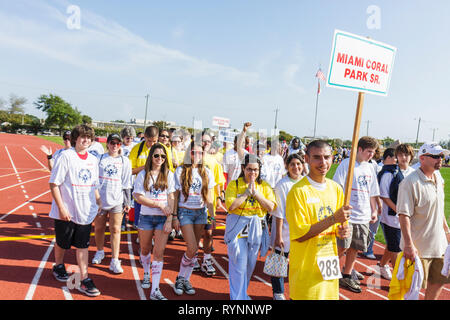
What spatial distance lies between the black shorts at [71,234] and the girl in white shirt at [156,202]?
0.70 m

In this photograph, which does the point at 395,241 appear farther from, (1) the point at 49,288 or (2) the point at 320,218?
(1) the point at 49,288

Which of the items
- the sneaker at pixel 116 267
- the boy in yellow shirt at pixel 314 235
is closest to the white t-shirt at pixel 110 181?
the sneaker at pixel 116 267

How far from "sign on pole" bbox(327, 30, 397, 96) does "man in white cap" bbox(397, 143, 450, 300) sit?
3.49 ft

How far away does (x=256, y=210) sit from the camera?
3.82m

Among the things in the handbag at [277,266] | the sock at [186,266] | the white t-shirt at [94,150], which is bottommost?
the sock at [186,266]

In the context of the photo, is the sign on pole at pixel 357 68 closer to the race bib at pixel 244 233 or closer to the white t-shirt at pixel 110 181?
the race bib at pixel 244 233

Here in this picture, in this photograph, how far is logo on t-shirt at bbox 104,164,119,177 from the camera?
194 inches

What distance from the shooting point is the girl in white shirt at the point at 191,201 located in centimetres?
416

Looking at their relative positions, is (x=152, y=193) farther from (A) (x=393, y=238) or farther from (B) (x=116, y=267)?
(A) (x=393, y=238)

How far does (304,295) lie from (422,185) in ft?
5.92

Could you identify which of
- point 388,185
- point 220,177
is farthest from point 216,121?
point 388,185

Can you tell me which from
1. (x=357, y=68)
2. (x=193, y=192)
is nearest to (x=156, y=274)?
(x=193, y=192)

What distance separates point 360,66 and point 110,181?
394cm

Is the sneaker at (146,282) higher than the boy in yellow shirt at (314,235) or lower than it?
lower
